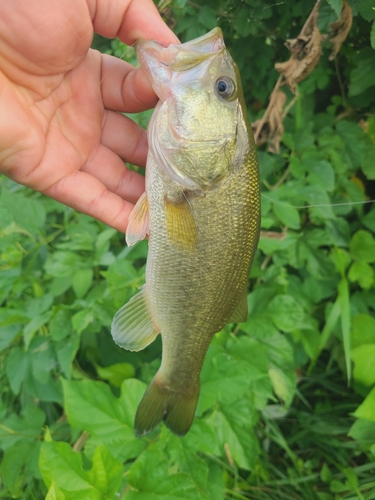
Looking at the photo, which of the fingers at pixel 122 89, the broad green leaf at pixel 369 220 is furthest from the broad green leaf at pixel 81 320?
the broad green leaf at pixel 369 220

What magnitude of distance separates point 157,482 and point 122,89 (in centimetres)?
119

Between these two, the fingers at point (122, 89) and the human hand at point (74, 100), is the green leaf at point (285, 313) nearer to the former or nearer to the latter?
the human hand at point (74, 100)

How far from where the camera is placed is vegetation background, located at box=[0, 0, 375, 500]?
1190 millimetres

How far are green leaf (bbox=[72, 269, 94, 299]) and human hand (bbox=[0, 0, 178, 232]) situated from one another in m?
0.30

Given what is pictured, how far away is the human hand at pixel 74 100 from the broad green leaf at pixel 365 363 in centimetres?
119

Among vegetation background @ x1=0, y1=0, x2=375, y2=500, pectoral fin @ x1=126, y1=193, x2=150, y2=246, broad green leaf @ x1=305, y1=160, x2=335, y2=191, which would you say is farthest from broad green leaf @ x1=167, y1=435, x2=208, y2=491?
broad green leaf @ x1=305, y1=160, x2=335, y2=191

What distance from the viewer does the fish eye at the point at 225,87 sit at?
1.10 meters

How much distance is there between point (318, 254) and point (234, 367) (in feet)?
2.69

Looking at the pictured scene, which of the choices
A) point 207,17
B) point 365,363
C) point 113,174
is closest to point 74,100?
point 113,174

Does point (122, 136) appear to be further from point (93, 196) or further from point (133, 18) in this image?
point (133, 18)

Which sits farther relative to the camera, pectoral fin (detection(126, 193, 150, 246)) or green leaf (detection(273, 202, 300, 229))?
green leaf (detection(273, 202, 300, 229))

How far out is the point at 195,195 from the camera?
1126mm

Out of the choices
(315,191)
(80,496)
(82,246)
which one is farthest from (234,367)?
(315,191)

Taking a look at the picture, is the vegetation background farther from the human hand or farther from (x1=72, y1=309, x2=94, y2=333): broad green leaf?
the human hand
